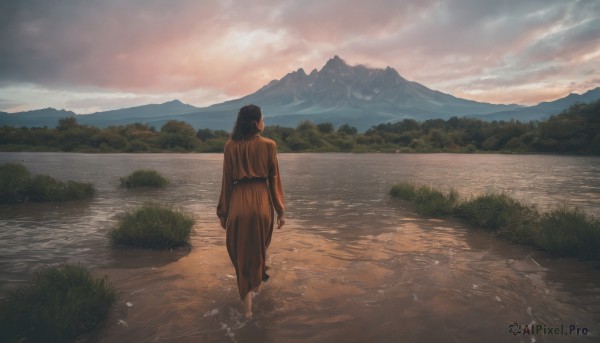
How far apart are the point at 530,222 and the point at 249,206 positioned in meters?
8.09

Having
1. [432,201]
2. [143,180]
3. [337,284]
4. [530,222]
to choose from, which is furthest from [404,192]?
[143,180]

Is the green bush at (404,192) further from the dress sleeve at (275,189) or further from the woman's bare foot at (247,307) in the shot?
the woman's bare foot at (247,307)

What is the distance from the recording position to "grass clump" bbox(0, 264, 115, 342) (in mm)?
4324

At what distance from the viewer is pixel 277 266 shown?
23.9 ft

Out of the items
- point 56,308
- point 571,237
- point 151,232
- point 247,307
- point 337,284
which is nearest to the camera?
point 56,308

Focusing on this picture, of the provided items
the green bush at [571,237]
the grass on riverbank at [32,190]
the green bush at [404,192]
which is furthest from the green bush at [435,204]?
the grass on riverbank at [32,190]

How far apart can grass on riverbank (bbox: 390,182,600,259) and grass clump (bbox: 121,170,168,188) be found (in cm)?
1548

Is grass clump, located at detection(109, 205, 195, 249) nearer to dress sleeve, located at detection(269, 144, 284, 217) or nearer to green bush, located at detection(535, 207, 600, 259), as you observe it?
dress sleeve, located at detection(269, 144, 284, 217)

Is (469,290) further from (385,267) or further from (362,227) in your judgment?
(362,227)

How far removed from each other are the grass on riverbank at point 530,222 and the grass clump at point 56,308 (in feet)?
28.6

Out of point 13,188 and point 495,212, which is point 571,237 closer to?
point 495,212

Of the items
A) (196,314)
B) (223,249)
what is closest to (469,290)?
(196,314)

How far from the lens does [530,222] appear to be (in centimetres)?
965

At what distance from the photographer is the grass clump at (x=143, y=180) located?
72.1 ft
